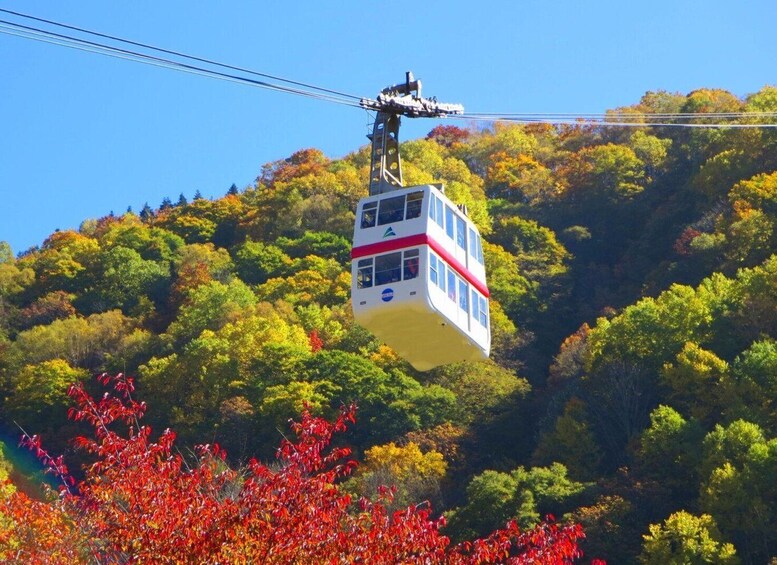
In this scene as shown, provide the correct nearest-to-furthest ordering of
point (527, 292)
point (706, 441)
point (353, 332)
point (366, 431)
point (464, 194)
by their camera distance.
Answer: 1. point (706, 441)
2. point (366, 431)
3. point (353, 332)
4. point (527, 292)
5. point (464, 194)

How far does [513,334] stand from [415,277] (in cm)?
5446

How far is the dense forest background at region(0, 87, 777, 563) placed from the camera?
194ft

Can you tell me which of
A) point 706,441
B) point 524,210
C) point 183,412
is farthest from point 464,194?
point 706,441

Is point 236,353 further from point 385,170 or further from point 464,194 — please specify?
point 385,170

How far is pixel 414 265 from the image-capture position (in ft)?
98.4

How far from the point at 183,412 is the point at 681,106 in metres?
49.7

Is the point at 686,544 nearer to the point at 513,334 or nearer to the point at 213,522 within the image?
the point at 513,334

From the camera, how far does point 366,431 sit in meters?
70.6

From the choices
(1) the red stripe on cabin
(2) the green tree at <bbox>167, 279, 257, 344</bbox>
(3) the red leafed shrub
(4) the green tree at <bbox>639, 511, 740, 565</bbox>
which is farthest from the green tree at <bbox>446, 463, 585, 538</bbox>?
(3) the red leafed shrub

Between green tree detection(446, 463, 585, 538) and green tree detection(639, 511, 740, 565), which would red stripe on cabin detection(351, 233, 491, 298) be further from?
green tree detection(446, 463, 585, 538)

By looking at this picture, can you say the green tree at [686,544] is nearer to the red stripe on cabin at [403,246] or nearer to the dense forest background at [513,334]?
the dense forest background at [513,334]

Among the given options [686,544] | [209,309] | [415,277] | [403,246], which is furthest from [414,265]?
[209,309]

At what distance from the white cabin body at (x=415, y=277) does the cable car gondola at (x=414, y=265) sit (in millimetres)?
16

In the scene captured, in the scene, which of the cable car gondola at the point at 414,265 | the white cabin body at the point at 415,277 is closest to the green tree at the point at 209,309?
the cable car gondola at the point at 414,265
